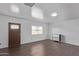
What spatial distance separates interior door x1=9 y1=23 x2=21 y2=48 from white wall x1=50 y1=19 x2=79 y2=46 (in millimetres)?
3938

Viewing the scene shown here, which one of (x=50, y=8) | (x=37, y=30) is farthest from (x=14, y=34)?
(x=50, y=8)

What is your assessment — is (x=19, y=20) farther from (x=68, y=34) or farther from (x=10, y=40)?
(x=68, y=34)

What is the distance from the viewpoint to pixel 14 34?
5.30m

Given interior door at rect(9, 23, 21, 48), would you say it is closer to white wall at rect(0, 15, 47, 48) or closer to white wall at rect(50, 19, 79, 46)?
white wall at rect(0, 15, 47, 48)

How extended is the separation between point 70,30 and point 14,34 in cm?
445

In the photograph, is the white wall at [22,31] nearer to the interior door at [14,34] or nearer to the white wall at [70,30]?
the interior door at [14,34]

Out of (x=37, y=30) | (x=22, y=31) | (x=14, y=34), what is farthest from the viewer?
(x=37, y=30)

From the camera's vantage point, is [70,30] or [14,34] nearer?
[14,34]

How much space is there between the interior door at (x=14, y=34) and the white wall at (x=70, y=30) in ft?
12.9

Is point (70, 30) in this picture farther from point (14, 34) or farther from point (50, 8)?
point (14, 34)

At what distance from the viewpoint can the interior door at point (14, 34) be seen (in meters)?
5.03

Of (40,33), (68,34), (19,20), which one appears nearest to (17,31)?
(19,20)

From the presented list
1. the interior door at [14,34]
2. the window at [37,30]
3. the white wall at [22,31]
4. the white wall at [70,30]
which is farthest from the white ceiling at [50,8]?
the window at [37,30]

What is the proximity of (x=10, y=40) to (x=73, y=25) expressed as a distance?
4845mm
